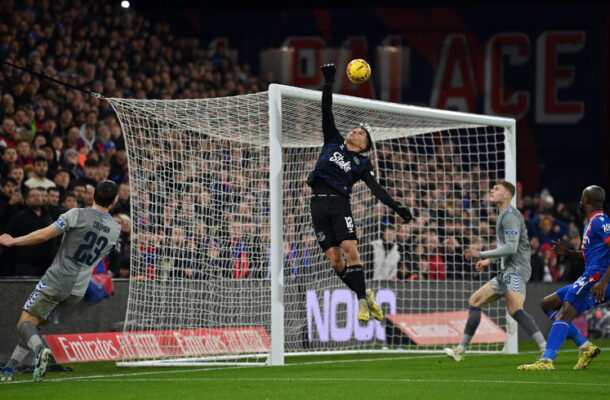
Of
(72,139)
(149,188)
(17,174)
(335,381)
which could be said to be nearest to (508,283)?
(335,381)

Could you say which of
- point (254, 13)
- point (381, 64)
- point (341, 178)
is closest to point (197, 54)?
point (254, 13)

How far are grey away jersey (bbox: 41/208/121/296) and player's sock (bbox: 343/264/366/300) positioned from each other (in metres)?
2.55

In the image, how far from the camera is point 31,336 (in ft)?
28.6

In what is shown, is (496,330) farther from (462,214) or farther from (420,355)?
(420,355)

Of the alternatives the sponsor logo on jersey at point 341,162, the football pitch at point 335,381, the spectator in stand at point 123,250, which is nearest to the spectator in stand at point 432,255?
the football pitch at point 335,381

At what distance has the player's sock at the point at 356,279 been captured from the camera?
10.1 meters

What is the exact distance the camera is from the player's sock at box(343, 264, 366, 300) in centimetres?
1015

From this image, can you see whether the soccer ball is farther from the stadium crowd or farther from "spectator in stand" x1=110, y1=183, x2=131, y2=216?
"spectator in stand" x1=110, y1=183, x2=131, y2=216

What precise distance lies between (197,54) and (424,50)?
5.75 meters

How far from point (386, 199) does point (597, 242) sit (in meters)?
2.06

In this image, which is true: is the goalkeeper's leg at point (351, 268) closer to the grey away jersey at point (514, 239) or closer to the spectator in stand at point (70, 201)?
the grey away jersey at point (514, 239)

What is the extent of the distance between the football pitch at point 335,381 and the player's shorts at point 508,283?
784mm

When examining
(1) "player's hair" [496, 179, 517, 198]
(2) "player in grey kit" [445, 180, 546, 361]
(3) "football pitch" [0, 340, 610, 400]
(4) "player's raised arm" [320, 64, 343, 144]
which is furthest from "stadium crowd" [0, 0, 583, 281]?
(2) "player in grey kit" [445, 180, 546, 361]

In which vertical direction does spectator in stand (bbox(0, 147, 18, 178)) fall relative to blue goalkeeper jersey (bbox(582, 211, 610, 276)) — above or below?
above
